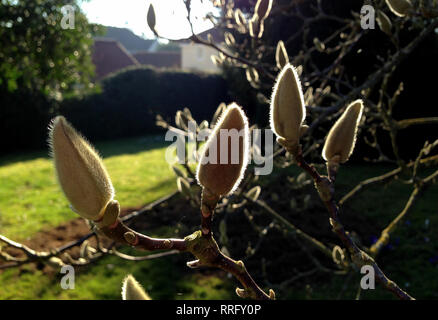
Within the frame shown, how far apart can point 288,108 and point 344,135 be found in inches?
7.8

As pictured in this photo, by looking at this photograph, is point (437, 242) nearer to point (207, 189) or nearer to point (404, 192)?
point (404, 192)

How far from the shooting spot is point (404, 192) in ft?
20.9

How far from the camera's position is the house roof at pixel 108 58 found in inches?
975

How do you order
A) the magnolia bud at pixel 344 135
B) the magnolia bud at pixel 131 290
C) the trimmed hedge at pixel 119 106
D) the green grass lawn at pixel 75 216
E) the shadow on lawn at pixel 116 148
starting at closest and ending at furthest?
the magnolia bud at pixel 131 290, the magnolia bud at pixel 344 135, the green grass lawn at pixel 75 216, the shadow on lawn at pixel 116 148, the trimmed hedge at pixel 119 106

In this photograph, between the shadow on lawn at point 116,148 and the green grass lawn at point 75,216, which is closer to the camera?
the green grass lawn at point 75,216

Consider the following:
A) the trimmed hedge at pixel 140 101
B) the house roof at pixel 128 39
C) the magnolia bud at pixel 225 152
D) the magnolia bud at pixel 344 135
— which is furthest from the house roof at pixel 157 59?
the magnolia bud at pixel 225 152

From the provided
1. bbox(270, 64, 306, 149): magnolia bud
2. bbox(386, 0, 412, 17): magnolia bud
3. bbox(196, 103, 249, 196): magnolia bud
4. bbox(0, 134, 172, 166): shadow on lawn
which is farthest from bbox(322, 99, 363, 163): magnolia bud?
bbox(0, 134, 172, 166): shadow on lawn

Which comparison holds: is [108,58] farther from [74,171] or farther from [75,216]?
[74,171]

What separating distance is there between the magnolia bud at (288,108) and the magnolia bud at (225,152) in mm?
138

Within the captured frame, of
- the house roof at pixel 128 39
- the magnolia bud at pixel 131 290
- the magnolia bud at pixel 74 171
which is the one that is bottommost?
the magnolia bud at pixel 131 290

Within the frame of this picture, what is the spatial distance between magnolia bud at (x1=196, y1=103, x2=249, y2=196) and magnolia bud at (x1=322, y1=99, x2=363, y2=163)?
1.05ft

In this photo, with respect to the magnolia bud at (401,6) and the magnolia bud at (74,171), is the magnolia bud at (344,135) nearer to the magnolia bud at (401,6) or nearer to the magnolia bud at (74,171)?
the magnolia bud at (74,171)

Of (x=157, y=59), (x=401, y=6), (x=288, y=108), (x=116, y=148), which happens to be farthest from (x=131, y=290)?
(x=157, y=59)

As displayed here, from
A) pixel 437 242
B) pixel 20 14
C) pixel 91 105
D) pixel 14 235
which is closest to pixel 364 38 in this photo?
pixel 437 242
